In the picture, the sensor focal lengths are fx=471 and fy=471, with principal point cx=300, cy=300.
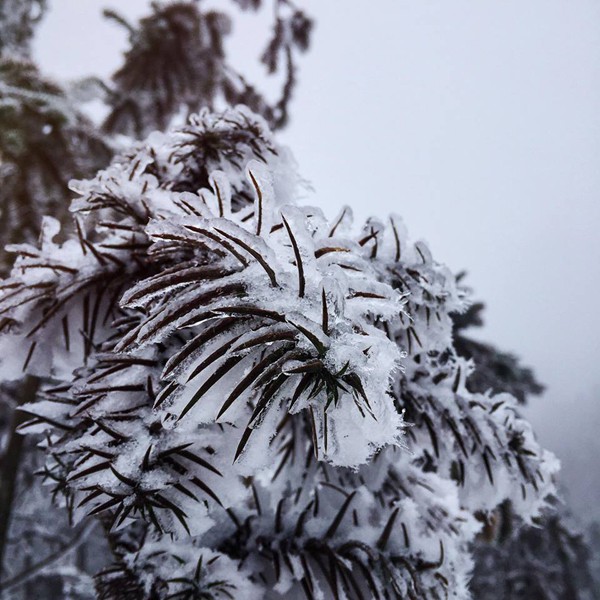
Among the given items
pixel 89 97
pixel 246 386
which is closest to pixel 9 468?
pixel 89 97

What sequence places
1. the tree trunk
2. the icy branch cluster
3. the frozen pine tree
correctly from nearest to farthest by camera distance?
the icy branch cluster
the tree trunk
the frozen pine tree

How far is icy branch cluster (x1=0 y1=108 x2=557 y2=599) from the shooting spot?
0.66 metres

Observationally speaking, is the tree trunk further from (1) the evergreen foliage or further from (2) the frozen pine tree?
(1) the evergreen foliage

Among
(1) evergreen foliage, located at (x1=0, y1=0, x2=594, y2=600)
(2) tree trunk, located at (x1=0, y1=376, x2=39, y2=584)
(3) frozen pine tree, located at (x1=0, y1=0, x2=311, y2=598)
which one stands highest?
(3) frozen pine tree, located at (x1=0, y1=0, x2=311, y2=598)

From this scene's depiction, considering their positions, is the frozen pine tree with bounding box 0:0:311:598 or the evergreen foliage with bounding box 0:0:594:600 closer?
the evergreen foliage with bounding box 0:0:594:600

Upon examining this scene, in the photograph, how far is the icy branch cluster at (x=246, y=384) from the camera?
66 centimetres

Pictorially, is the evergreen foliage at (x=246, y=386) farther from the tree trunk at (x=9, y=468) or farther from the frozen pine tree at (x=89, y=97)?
the frozen pine tree at (x=89, y=97)

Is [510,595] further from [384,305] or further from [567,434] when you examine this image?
[567,434]

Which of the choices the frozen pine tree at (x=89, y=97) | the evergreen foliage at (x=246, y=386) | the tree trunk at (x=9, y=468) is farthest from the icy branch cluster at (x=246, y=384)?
the frozen pine tree at (x=89, y=97)

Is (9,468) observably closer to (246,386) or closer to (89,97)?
(89,97)

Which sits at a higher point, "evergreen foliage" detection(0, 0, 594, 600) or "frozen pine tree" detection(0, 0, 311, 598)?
"frozen pine tree" detection(0, 0, 311, 598)

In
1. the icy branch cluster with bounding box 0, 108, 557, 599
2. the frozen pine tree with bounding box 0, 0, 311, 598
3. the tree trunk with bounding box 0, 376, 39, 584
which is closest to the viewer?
the icy branch cluster with bounding box 0, 108, 557, 599

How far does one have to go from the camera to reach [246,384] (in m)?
0.64

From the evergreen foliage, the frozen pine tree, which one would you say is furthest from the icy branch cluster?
the frozen pine tree
